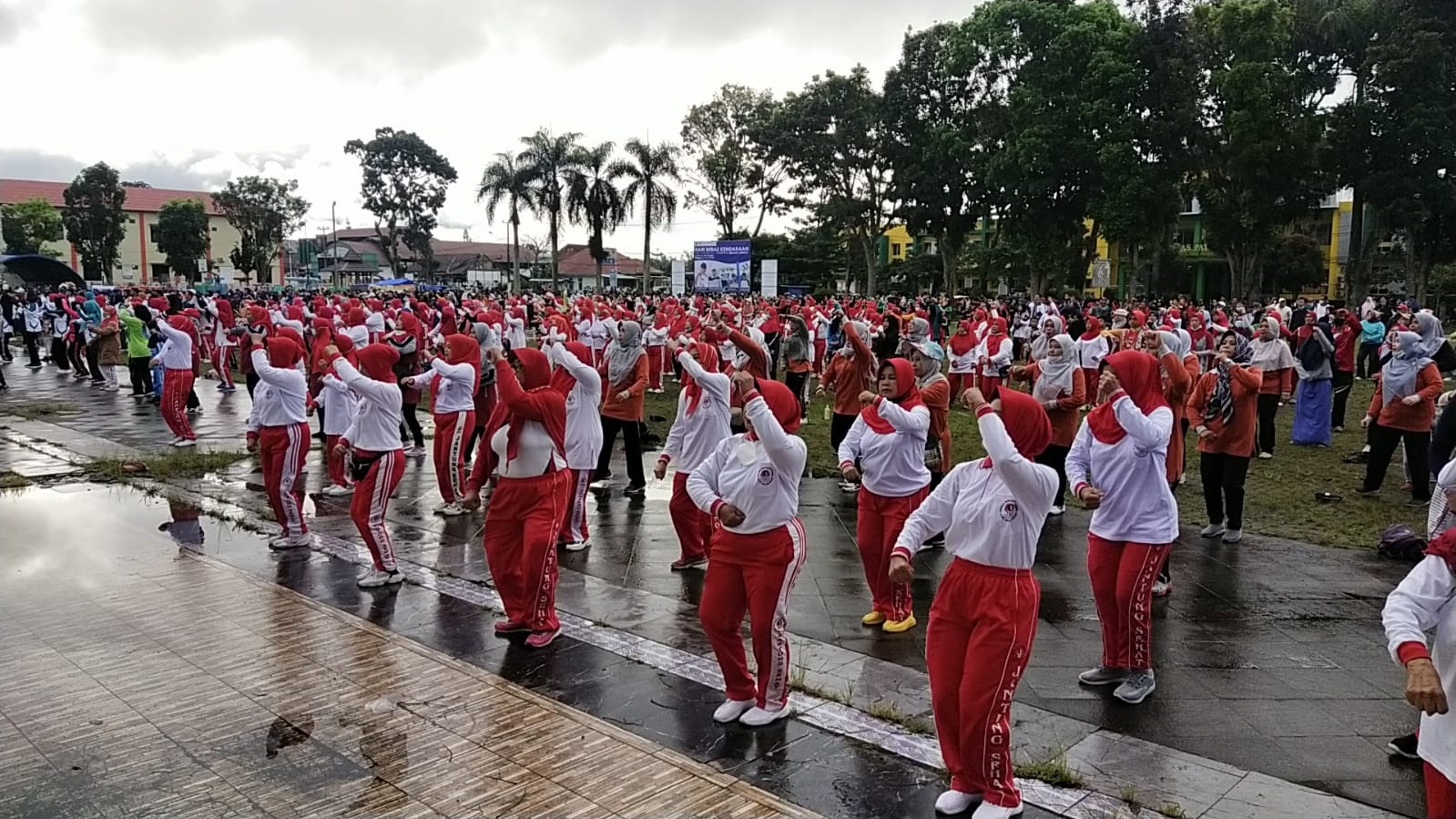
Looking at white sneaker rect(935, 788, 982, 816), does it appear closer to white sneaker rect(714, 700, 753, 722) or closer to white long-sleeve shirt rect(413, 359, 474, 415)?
white sneaker rect(714, 700, 753, 722)

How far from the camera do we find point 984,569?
3.81m

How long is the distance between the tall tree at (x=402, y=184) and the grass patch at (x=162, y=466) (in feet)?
163

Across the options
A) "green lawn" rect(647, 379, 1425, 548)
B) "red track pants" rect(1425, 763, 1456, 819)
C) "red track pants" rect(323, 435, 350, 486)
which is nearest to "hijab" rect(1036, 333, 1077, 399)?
"green lawn" rect(647, 379, 1425, 548)

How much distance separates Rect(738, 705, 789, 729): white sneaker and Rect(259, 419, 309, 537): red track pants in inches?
197

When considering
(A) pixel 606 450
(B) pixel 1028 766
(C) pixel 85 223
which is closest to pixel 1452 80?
(A) pixel 606 450

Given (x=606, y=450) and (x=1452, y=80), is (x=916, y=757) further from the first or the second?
(x=1452, y=80)

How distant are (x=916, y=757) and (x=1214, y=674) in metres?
2.20

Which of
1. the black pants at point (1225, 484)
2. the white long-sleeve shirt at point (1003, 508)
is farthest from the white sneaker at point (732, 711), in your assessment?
the black pants at point (1225, 484)

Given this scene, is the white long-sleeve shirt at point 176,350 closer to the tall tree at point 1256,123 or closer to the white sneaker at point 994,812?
the white sneaker at point 994,812

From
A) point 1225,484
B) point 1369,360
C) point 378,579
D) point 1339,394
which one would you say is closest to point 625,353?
point 378,579

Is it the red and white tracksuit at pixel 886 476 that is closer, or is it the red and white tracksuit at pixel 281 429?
the red and white tracksuit at pixel 886 476

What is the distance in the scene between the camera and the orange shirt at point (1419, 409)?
9.60 m

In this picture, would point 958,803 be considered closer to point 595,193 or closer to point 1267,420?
point 1267,420

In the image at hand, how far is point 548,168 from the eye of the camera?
39.6m
